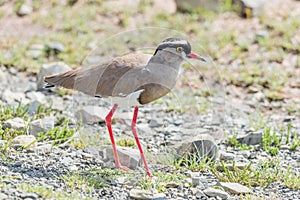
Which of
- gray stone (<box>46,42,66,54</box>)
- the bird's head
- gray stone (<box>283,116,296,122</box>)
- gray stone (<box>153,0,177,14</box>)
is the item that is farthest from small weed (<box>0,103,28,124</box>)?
gray stone (<box>153,0,177,14</box>)

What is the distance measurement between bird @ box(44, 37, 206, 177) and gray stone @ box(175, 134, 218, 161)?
0.42 metres

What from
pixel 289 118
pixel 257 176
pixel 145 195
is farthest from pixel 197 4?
pixel 145 195

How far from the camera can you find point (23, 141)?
19.1ft

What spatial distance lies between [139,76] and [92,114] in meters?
1.34

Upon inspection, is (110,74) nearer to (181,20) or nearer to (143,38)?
(143,38)

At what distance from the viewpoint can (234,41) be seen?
946cm

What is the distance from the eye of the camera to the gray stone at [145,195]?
486 centimetres

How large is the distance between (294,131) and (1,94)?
125 inches

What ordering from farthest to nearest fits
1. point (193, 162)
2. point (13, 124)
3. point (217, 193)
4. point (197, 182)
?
point (13, 124) < point (193, 162) < point (197, 182) < point (217, 193)

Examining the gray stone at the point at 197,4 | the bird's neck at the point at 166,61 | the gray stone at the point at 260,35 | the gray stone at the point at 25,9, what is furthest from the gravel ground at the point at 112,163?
Answer: the gray stone at the point at 197,4

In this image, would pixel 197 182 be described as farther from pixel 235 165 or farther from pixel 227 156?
pixel 227 156

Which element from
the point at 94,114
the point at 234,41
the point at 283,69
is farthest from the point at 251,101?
the point at 94,114

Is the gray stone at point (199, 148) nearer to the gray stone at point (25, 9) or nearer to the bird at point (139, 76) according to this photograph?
the bird at point (139, 76)

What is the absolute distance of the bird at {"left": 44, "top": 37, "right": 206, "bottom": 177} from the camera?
537 centimetres
